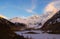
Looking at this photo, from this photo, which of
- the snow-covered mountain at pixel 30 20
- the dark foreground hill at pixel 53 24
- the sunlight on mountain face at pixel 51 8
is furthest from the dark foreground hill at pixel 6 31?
the sunlight on mountain face at pixel 51 8

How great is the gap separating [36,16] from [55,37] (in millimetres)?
511

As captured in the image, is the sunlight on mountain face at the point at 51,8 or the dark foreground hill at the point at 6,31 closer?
the dark foreground hill at the point at 6,31

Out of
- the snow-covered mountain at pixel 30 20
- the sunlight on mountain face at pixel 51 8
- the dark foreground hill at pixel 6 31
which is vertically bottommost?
the dark foreground hill at pixel 6 31

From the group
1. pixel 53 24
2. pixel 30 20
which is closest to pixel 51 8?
pixel 53 24

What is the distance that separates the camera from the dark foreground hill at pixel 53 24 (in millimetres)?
3033

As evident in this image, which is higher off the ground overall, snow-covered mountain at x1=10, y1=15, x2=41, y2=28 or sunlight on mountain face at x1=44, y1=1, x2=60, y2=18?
sunlight on mountain face at x1=44, y1=1, x2=60, y2=18

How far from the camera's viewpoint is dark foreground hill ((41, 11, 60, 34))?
Answer: 303 centimetres

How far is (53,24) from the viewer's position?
10.0 feet

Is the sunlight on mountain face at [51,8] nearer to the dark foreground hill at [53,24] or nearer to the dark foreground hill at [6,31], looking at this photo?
the dark foreground hill at [53,24]

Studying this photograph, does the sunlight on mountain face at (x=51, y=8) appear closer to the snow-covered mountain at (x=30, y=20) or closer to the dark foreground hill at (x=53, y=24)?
the dark foreground hill at (x=53, y=24)

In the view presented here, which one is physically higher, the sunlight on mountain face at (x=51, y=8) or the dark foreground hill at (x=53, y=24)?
the sunlight on mountain face at (x=51, y=8)

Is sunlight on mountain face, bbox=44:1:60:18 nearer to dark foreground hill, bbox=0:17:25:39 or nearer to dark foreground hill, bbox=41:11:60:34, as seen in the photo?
dark foreground hill, bbox=41:11:60:34

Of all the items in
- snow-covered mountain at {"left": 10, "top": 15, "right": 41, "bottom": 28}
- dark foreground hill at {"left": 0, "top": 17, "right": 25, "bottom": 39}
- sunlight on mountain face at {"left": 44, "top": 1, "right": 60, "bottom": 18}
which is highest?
sunlight on mountain face at {"left": 44, "top": 1, "right": 60, "bottom": 18}

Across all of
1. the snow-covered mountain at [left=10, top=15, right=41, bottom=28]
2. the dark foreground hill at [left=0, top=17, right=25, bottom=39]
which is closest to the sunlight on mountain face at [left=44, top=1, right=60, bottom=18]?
the snow-covered mountain at [left=10, top=15, right=41, bottom=28]
